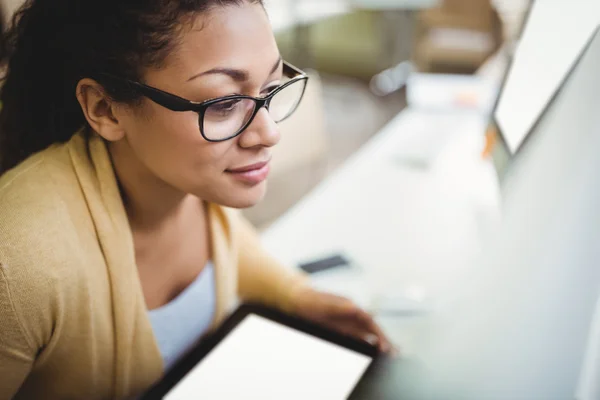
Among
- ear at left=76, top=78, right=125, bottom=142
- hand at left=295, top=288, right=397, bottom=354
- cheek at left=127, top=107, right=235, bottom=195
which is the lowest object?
hand at left=295, top=288, right=397, bottom=354

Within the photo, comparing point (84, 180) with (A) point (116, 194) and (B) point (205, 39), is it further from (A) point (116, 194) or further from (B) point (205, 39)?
(B) point (205, 39)

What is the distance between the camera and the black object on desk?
0.62 m

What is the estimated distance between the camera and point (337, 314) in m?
0.88

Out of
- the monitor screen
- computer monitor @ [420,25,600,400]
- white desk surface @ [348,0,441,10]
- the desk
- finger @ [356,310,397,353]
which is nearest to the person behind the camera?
computer monitor @ [420,25,600,400]

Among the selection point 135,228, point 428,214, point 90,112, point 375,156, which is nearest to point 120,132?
point 90,112

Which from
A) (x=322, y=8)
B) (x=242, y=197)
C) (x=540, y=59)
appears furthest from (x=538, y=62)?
(x=322, y=8)

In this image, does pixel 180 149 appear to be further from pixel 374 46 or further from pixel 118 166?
pixel 374 46

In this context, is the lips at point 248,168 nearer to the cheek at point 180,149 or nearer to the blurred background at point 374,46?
the cheek at point 180,149

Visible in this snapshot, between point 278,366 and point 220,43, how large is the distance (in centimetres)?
42

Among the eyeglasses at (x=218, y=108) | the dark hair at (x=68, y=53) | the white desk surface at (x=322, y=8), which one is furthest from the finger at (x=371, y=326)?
the white desk surface at (x=322, y=8)

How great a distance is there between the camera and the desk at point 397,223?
3.52 ft

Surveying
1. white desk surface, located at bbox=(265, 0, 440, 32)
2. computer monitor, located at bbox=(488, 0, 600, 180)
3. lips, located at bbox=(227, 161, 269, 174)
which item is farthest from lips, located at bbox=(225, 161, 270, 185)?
white desk surface, located at bbox=(265, 0, 440, 32)

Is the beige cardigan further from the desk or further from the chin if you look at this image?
the desk

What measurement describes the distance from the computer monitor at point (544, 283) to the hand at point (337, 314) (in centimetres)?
16
